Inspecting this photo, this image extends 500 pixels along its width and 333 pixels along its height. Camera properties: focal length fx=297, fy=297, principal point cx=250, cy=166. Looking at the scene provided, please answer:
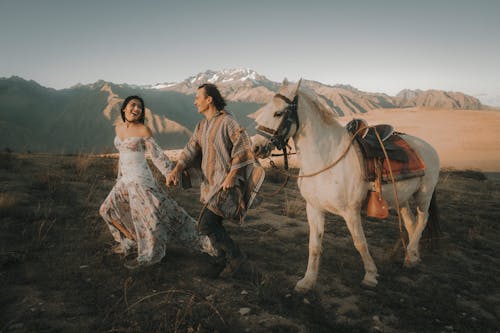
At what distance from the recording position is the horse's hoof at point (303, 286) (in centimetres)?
345

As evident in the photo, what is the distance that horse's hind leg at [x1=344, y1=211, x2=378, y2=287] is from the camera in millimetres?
3394

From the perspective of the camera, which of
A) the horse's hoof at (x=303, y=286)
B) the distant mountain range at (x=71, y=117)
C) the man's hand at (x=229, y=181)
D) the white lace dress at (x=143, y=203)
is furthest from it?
the distant mountain range at (x=71, y=117)

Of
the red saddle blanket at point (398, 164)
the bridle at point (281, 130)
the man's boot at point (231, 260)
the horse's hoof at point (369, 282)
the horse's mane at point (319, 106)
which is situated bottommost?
the horse's hoof at point (369, 282)

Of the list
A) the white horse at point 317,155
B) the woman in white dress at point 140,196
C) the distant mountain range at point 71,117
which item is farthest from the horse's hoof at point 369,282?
the distant mountain range at point 71,117

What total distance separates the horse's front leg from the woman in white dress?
125 centimetres

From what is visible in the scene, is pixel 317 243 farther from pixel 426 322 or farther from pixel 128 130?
pixel 128 130

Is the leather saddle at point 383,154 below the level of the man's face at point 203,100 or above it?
below

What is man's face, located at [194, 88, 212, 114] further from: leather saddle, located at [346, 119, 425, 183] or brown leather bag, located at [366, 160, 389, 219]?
brown leather bag, located at [366, 160, 389, 219]

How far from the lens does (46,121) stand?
10656 centimetres

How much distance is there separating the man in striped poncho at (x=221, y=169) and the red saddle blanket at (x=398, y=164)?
1274mm

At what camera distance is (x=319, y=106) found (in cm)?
338

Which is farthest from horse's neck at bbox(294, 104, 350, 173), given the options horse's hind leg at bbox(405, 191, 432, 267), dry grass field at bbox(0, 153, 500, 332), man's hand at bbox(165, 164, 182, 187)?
horse's hind leg at bbox(405, 191, 432, 267)

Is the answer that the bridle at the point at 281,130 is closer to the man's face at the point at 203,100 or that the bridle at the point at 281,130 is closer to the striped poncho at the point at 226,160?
the striped poncho at the point at 226,160

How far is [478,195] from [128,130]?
11.2 metres
